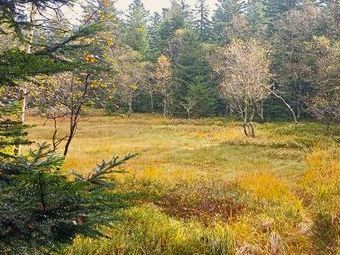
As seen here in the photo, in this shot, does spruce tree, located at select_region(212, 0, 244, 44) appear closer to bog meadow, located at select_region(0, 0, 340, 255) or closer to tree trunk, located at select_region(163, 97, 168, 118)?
tree trunk, located at select_region(163, 97, 168, 118)

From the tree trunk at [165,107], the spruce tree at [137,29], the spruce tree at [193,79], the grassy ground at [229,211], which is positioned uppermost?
the spruce tree at [137,29]

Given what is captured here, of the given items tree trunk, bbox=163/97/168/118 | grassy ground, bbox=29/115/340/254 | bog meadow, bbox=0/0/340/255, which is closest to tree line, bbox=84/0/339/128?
tree trunk, bbox=163/97/168/118

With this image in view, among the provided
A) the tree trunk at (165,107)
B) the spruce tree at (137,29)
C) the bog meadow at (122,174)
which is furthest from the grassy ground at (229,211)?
the spruce tree at (137,29)

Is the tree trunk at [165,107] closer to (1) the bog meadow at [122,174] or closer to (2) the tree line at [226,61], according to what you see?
(2) the tree line at [226,61]

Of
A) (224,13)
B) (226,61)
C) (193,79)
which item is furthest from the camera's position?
(224,13)

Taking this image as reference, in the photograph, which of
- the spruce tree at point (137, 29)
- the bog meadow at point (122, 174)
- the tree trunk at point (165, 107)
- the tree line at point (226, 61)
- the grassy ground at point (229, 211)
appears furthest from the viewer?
the spruce tree at point (137, 29)

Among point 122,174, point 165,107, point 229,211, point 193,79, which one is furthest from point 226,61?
point 229,211

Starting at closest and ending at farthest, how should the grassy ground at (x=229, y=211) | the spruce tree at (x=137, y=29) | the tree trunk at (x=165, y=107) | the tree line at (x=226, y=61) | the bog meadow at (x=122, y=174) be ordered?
the bog meadow at (x=122, y=174)
the grassy ground at (x=229, y=211)
the tree line at (x=226, y=61)
the tree trunk at (x=165, y=107)
the spruce tree at (x=137, y=29)

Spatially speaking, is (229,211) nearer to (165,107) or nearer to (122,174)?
(122,174)

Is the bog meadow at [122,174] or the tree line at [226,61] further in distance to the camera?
the tree line at [226,61]

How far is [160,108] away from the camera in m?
65.1

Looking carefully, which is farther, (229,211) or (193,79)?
(193,79)

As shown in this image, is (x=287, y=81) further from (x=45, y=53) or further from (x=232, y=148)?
(x=45, y=53)

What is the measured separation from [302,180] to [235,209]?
449 cm
